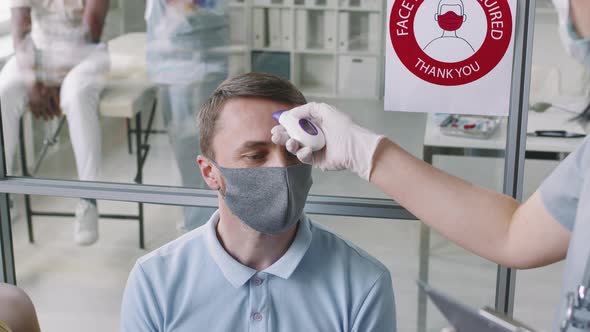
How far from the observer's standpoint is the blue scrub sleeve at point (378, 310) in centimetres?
162

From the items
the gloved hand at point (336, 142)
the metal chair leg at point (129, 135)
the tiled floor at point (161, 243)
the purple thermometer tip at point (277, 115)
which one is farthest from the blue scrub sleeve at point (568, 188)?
the metal chair leg at point (129, 135)

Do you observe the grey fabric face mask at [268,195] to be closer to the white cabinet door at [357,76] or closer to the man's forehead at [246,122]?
the man's forehead at [246,122]

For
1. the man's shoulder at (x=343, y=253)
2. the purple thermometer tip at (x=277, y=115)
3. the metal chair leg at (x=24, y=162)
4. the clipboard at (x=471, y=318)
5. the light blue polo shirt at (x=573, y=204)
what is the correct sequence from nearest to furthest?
the clipboard at (x=471, y=318)
the light blue polo shirt at (x=573, y=204)
the purple thermometer tip at (x=277, y=115)
the man's shoulder at (x=343, y=253)
the metal chair leg at (x=24, y=162)

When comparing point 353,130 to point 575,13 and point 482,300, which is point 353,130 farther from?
point 482,300

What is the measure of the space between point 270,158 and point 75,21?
0.98 metres

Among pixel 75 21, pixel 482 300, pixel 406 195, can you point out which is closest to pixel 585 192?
pixel 406 195

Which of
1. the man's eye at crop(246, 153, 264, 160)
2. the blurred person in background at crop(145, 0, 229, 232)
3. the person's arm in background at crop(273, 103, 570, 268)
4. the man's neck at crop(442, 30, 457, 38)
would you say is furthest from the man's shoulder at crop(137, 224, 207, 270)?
the man's neck at crop(442, 30, 457, 38)

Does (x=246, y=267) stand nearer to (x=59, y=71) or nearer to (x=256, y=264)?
(x=256, y=264)

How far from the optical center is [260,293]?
163cm

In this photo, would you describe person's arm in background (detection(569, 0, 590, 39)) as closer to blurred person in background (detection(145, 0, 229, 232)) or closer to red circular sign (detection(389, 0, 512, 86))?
red circular sign (detection(389, 0, 512, 86))

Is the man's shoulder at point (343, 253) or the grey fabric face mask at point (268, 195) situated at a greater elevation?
the grey fabric face mask at point (268, 195)

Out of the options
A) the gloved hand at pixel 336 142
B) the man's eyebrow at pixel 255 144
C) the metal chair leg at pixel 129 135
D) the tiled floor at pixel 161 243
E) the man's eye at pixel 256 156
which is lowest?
the tiled floor at pixel 161 243

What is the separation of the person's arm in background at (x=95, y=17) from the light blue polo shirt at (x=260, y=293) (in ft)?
2.92

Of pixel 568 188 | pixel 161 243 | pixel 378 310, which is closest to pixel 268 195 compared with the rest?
pixel 378 310
